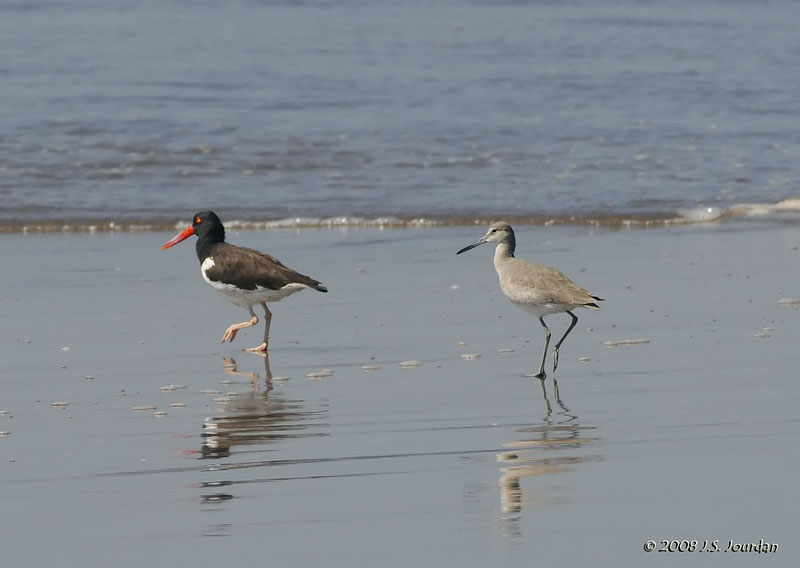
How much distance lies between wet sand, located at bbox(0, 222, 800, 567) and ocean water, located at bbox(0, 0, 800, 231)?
3.00 m

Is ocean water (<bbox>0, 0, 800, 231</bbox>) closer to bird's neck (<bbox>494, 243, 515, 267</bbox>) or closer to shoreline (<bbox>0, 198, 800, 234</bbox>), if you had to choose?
shoreline (<bbox>0, 198, 800, 234</bbox>)

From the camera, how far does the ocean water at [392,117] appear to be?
48.0ft

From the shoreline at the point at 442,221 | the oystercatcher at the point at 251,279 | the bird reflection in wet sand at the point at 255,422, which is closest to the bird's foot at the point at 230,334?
the oystercatcher at the point at 251,279

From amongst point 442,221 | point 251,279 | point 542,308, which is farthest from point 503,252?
point 442,221

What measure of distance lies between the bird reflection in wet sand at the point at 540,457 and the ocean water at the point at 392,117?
282 inches

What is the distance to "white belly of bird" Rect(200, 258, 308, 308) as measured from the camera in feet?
30.7

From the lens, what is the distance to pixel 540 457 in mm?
6051

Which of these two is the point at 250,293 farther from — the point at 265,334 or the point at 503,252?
the point at 503,252

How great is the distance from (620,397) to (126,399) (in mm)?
2569

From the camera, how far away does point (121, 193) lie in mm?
15234

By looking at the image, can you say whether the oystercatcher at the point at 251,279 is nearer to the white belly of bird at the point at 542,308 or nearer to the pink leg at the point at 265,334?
the pink leg at the point at 265,334

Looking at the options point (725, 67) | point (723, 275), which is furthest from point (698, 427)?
point (725, 67)

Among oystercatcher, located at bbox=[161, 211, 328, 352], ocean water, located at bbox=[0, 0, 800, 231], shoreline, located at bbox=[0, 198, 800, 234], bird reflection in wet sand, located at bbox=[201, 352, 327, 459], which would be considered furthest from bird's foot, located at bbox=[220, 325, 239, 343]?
ocean water, located at bbox=[0, 0, 800, 231]

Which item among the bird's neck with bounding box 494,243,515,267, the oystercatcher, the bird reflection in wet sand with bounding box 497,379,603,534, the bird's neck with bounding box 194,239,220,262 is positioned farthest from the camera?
the bird's neck with bounding box 194,239,220,262
